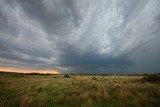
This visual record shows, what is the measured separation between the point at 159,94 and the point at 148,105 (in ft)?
11.4

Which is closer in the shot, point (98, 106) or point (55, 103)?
point (98, 106)

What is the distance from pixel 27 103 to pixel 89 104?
4.31 m

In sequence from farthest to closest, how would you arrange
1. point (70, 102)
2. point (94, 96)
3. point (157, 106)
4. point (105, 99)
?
1. point (94, 96)
2. point (105, 99)
3. point (70, 102)
4. point (157, 106)

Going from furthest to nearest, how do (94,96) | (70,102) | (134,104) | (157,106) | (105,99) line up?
(94,96) → (105,99) → (70,102) → (134,104) → (157,106)

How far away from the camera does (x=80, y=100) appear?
1006 centimetres

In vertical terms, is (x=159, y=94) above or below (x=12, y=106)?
above

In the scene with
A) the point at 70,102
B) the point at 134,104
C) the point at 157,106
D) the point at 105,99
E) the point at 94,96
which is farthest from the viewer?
the point at 94,96

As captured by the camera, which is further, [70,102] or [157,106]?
[70,102]

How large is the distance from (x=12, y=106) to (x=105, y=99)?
709cm

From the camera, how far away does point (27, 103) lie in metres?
8.55

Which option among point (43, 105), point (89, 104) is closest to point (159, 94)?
point (89, 104)

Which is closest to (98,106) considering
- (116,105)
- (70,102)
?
(116,105)

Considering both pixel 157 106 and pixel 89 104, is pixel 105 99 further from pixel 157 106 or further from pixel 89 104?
pixel 157 106

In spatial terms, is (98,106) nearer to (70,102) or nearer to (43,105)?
(70,102)
